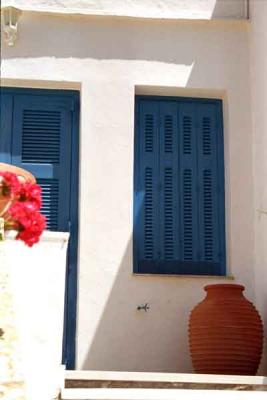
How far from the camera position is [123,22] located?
887 cm

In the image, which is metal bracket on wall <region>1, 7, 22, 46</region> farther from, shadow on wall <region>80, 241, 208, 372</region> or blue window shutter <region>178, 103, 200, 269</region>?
shadow on wall <region>80, 241, 208, 372</region>

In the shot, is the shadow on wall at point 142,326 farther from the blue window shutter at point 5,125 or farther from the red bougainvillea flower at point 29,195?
the red bougainvillea flower at point 29,195

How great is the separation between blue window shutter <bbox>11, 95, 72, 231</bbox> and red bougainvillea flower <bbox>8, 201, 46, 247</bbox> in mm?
3477

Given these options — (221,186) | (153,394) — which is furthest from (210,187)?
(153,394)

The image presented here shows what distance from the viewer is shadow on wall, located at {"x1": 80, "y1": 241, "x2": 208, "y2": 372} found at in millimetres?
8109

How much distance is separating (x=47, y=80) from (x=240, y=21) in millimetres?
1711

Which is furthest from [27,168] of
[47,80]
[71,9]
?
[71,9]

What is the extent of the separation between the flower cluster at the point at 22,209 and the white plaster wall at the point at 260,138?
3.49 meters

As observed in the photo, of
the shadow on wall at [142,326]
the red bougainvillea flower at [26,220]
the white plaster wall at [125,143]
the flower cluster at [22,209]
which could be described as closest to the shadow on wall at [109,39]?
the white plaster wall at [125,143]

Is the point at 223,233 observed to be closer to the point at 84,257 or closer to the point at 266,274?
the point at 266,274

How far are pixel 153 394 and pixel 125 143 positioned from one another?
109 inches

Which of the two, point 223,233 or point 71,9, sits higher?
point 71,9

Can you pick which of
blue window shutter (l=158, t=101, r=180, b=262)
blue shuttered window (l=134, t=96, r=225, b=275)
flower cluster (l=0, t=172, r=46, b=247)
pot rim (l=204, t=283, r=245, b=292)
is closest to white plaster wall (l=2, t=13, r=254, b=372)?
blue shuttered window (l=134, t=96, r=225, b=275)

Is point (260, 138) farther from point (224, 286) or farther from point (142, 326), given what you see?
point (142, 326)
